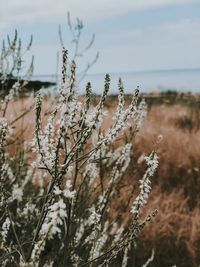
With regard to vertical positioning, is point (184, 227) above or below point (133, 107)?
below

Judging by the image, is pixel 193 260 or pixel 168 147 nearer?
pixel 193 260

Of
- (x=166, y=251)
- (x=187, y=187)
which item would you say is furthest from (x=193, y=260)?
(x=187, y=187)

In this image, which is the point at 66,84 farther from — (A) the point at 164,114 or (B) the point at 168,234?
(A) the point at 164,114

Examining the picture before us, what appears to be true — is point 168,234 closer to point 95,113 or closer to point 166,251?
point 166,251

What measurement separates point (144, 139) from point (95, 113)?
233 inches

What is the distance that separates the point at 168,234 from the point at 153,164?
324 centimetres

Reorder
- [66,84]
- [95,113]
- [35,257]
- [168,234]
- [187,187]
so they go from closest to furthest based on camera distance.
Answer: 1. [35,257]
2. [66,84]
3. [95,113]
4. [168,234]
5. [187,187]

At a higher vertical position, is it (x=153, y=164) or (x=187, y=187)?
(x=153, y=164)

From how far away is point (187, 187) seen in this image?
6.36 metres

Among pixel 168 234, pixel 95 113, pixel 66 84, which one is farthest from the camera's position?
pixel 168 234

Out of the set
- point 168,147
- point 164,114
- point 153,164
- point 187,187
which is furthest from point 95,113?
point 164,114

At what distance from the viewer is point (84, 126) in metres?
1.76

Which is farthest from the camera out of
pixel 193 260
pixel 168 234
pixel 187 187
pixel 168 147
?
pixel 168 147

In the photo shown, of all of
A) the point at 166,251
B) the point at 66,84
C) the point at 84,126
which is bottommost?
the point at 166,251
